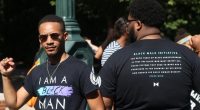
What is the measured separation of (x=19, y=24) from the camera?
3008 cm

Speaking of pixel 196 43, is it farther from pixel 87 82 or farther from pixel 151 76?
pixel 151 76

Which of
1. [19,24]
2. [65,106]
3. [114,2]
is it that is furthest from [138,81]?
[19,24]

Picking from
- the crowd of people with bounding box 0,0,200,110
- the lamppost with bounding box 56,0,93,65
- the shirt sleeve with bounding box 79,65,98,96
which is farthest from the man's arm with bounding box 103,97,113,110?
the lamppost with bounding box 56,0,93,65

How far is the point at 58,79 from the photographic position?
384 centimetres

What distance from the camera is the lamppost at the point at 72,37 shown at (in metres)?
6.10

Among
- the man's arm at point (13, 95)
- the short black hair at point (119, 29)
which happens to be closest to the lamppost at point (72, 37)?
the short black hair at point (119, 29)

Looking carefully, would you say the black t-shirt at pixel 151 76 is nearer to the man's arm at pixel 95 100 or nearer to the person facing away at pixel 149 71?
the person facing away at pixel 149 71

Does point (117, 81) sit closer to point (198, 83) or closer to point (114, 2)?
point (198, 83)

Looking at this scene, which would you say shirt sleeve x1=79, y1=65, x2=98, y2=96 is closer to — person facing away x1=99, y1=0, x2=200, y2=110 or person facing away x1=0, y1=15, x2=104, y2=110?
person facing away x1=0, y1=15, x2=104, y2=110

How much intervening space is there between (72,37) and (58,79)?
8.11ft

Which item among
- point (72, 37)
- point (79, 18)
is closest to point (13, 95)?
point (72, 37)

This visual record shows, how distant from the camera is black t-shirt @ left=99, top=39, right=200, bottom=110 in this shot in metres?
3.43

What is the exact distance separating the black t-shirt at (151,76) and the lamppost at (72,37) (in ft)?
8.54

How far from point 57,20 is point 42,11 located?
959 inches
